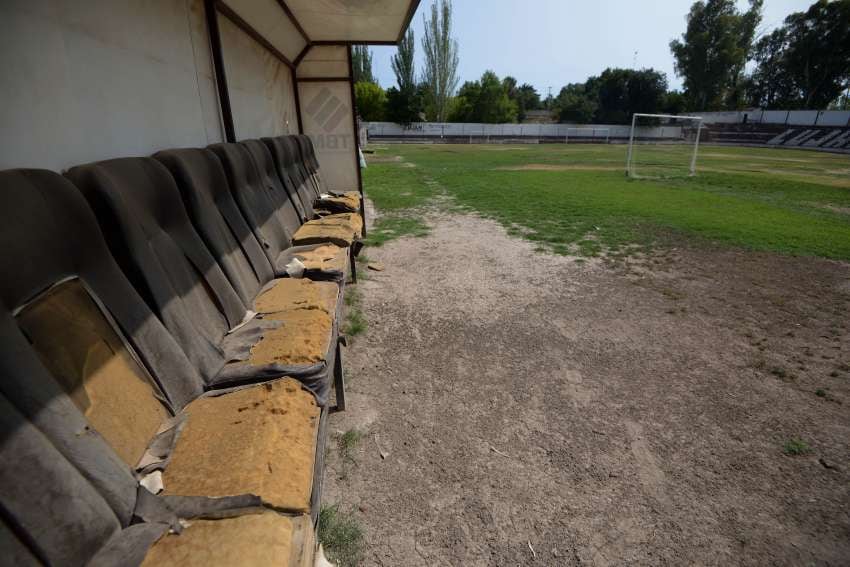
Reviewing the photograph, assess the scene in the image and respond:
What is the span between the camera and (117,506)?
1.09 m

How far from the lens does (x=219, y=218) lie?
252 cm

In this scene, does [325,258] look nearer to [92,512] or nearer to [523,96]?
[92,512]

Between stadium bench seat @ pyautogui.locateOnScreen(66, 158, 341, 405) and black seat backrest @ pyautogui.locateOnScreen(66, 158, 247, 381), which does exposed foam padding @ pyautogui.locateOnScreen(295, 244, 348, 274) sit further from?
black seat backrest @ pyautogui.locateOnScreen(66, 158, 247, 381)

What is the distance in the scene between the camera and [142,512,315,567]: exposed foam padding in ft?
3.21

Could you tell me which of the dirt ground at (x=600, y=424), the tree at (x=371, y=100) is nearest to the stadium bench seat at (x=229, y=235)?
the dirt ground at (x=600, y=424)

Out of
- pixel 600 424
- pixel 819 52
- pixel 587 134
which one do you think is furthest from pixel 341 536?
pixel 819 52

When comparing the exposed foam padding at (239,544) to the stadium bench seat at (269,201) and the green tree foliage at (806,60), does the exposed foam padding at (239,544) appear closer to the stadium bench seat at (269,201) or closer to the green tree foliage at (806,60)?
the stadium bench seat at (269,201)

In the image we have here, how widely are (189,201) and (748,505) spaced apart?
3167 mm

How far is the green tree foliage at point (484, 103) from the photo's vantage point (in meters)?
43.5

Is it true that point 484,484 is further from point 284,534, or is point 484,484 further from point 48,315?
point 48,315

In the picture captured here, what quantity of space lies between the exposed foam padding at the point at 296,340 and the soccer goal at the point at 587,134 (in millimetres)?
44605

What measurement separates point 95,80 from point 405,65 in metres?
41.0

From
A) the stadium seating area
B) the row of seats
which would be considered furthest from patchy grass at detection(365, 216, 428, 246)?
the stadium seating area

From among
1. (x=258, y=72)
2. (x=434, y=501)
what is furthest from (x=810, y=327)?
(x=258, y=72)
